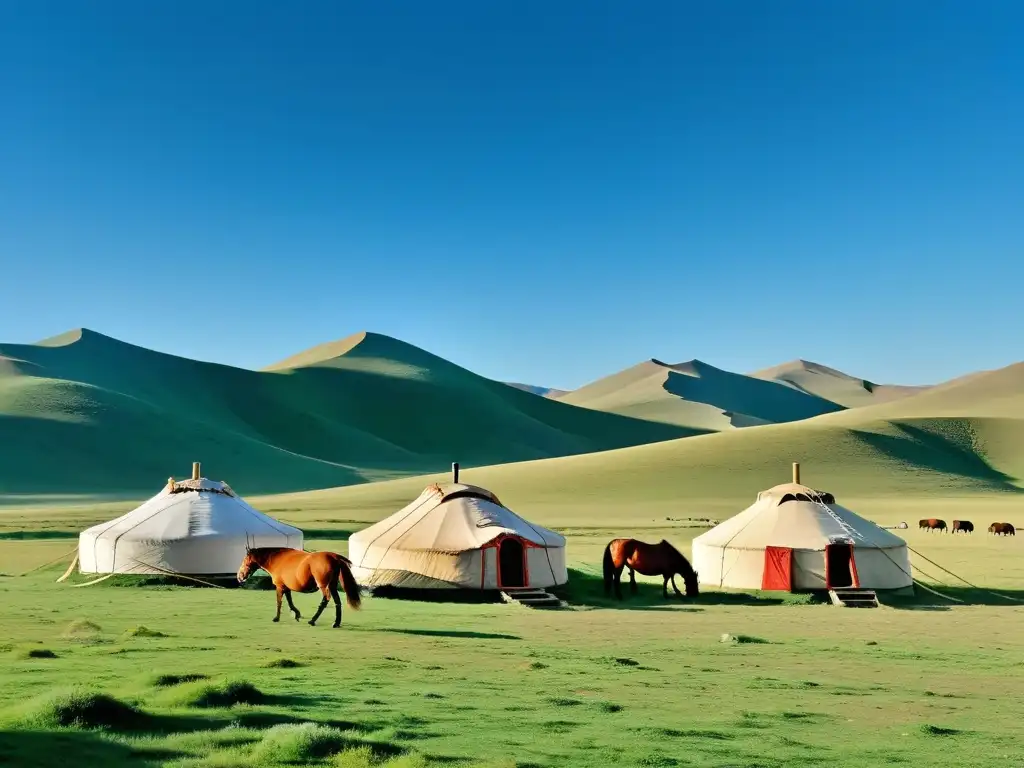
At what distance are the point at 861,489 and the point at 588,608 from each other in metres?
57.7

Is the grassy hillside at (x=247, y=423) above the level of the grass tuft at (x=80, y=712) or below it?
above

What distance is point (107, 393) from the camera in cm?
12488

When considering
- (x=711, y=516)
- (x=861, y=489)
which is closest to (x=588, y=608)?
(x=711, y=516)

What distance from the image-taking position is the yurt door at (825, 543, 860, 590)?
22.9 meters

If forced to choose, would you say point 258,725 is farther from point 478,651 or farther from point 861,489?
point 861,489

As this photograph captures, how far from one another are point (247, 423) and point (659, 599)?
14133 centimetres

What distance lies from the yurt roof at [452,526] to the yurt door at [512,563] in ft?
0.83

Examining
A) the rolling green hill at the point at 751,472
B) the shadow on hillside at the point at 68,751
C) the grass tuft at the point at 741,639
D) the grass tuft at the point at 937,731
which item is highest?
the rolling green hill at the point at 751,472

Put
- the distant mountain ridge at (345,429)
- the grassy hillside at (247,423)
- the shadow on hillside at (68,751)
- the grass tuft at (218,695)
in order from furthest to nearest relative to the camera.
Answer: the grassy hillside at (247,423), the distant mountain ridge at (345,429), the grass tuft at (218,695), the shadow on hillside at (68,751)

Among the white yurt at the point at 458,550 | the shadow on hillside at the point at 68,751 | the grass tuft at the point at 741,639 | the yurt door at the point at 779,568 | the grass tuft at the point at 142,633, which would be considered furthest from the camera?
the yurt door at the point at 779,568

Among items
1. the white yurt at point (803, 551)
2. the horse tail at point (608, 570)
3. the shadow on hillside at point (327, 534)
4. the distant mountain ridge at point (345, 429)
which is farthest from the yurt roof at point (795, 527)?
the distant mountain ridge at point (345, 429)

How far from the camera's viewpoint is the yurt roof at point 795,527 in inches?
919

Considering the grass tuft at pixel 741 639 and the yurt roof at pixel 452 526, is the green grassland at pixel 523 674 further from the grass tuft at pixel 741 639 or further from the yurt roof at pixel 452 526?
the yurt roof at pixel 452 526

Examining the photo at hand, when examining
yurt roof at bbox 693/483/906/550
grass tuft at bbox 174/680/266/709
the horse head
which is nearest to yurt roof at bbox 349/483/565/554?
the horse head
